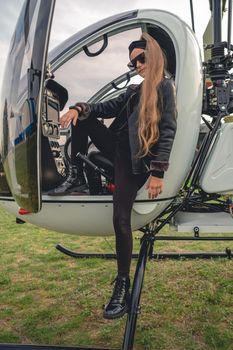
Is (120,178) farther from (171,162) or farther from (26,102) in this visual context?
(26,102)

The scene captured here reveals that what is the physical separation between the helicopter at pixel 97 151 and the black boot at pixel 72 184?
0.11 ft

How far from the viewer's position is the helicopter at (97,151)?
6.59 ft

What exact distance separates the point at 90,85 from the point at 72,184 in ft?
4.12

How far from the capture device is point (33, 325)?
273 cm

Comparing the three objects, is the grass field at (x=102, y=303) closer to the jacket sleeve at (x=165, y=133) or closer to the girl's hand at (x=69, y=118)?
the jacket sleeve at (x=165, y=133)

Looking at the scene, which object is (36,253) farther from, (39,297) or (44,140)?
(44,140)

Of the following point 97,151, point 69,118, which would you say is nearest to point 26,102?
point 69,118

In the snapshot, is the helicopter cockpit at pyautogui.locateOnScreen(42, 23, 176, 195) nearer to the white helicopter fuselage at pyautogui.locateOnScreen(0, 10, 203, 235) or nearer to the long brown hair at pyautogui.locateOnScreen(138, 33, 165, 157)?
the white helicopter fuselage at pyautogui.locateOnScreen(0, 10, 203, 235)

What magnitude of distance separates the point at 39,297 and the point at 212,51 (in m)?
2.48

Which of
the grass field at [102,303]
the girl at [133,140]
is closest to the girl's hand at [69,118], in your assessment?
the girl at [133,140]

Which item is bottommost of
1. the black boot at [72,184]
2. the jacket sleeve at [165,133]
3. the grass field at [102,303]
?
the grass field at [102,303]

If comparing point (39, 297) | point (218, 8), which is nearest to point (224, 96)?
point (218, 8)

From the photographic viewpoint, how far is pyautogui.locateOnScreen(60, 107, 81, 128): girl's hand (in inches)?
83.5

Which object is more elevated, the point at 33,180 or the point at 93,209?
the point at 33,180
